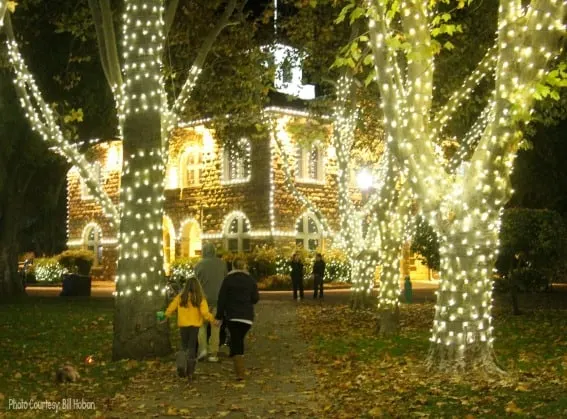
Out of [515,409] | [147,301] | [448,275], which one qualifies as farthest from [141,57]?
[515,409]

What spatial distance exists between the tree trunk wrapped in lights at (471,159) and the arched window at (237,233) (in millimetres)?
24529

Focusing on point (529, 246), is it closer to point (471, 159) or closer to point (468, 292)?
point (468, 292)

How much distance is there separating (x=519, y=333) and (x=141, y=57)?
9.29 m

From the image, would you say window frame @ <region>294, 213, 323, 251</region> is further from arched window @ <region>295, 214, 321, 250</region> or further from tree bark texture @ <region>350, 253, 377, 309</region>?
tree bark texture @ <region>350, 253, 377, 309</region>

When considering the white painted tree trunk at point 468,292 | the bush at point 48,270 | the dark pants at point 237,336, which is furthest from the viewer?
the bush at point 48,270

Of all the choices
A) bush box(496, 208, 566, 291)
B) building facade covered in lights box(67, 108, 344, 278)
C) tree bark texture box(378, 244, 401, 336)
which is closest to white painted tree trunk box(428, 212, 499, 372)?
tree bark texture box(378, 244, 401, 336)

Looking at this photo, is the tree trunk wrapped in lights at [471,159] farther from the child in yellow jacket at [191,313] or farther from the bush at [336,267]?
the bush at [336,267]

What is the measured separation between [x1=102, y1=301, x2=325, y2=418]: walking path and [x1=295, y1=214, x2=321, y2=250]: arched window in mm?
21932

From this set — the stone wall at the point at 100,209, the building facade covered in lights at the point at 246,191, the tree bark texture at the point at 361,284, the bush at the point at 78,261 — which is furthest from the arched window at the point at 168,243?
the tree bark texture at the point at 361,284

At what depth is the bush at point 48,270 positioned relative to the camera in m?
44.4

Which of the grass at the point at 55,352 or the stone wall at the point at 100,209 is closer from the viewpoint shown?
the grass at the point at 55,352

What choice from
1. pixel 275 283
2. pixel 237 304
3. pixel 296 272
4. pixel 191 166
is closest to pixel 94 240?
pixel 191 166

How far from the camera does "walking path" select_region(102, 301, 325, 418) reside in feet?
30.4

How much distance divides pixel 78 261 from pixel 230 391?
32.5m
